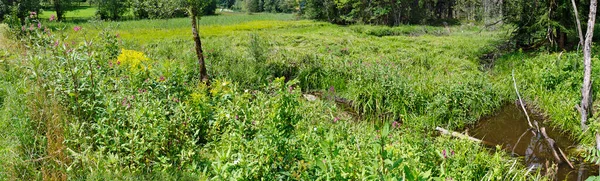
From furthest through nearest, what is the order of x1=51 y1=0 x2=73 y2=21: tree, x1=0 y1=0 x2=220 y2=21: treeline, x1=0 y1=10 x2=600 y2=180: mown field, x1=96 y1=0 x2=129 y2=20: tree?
x1=96 y1=0 x2=129 y2=20: tree
x1=51 y1=0 x2=73 y2=21: tree
x1=0 y1=0 x2=220 y2=21: treeline
x1=0 y1=10 x2=600 y2=180: mown field

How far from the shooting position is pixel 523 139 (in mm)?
6801

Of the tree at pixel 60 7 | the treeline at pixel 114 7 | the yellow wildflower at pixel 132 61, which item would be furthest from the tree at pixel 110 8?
the yellow wildflower at pixel 132 61

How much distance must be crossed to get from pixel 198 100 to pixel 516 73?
8735 millimetres

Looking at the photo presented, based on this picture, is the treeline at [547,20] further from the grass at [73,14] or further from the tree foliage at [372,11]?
the grass at [73,14]

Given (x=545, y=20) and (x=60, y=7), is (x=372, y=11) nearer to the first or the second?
(x=545, y=20)

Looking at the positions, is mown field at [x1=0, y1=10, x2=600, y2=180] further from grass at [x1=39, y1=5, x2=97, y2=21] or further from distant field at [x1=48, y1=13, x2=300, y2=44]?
grass at [x1=39, y1=5, x2=97, y2=21]

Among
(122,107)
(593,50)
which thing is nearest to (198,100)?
(122,107)

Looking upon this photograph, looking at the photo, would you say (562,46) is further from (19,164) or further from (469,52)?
(19,164)

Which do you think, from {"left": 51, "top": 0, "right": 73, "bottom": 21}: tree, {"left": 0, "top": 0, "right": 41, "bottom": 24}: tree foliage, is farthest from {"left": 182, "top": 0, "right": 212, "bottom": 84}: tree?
{"left": 51, "top": 0, "right": 73, "bottom": 21}: tree

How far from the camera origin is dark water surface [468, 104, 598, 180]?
5.49 metres

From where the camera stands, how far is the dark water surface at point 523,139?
5.49 metres

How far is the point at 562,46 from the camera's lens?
1166 centimetres

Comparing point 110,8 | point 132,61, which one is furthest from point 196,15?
point 110,8

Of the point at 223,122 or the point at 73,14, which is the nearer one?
the point at 223,122
